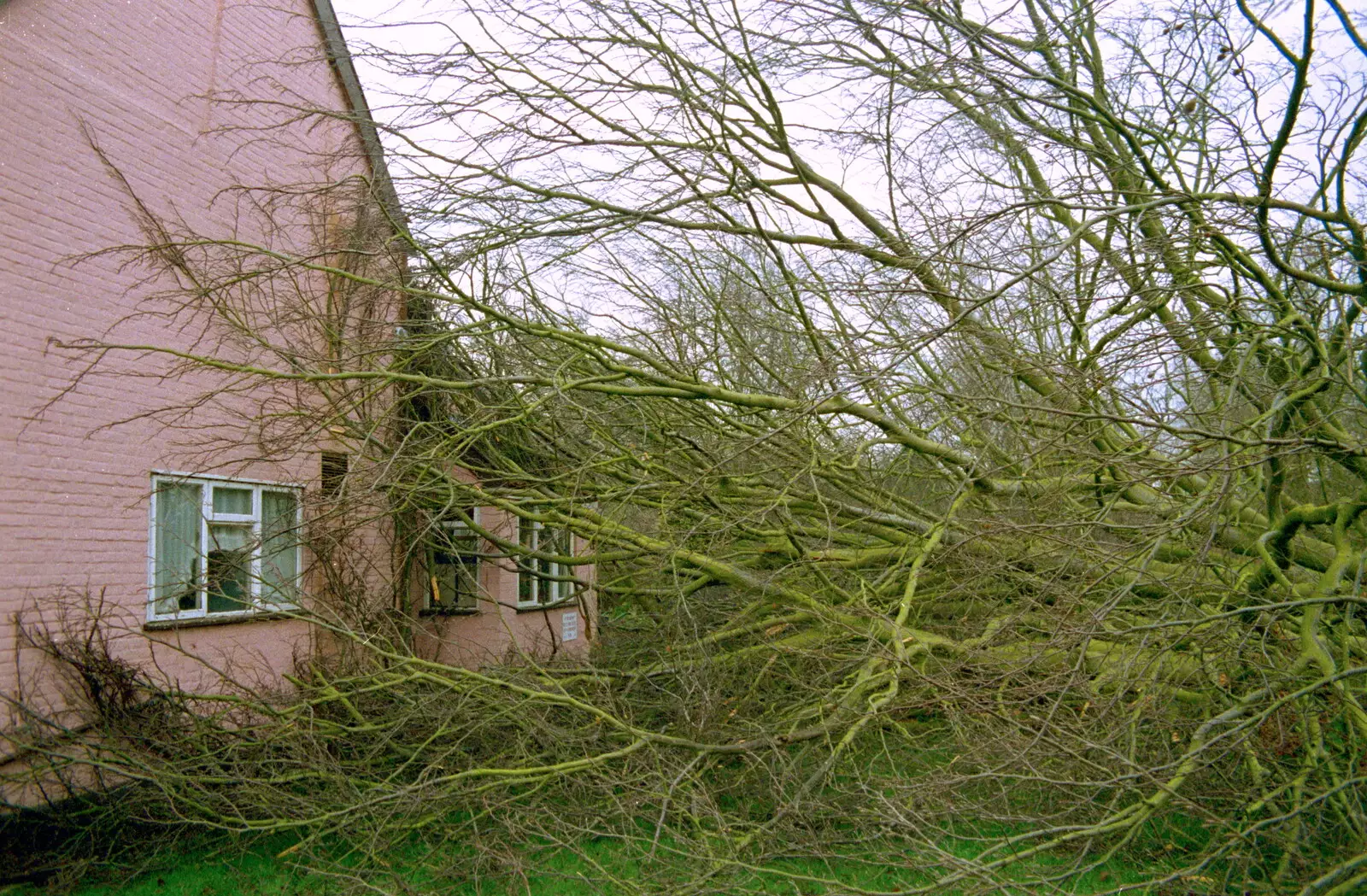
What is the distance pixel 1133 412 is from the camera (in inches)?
253

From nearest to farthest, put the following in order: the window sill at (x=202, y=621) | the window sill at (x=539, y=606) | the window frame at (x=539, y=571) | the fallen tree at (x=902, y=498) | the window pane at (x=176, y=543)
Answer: the fallen tree at (x=902, y=498) < the window sill at (x=202, y=621) < the window pane at (x=176, y=543) < the window sill at (x=539, y=606) < the window frame at (x=539, y=571)

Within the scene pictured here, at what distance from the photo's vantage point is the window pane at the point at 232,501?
9.50 metres

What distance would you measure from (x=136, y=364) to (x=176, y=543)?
1.49 metres

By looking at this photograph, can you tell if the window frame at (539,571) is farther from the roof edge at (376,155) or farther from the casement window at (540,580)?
the roof edge at (376,155)

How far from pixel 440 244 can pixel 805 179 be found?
9.57 feet

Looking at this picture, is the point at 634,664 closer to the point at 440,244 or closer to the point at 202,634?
the point at 202,634

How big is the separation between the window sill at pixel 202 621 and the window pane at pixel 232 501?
36.8 inches

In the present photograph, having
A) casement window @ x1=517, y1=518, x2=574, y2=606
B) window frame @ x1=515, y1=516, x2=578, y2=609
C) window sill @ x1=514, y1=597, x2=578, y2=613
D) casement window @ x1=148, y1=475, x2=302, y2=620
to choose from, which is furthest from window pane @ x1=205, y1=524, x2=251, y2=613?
casement window @ x1=517, y1=518, x2=574, y2=606

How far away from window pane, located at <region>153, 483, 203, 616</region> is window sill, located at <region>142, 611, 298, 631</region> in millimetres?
87

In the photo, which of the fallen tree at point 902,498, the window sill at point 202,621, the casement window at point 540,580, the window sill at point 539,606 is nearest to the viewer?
the fallen tree at point 902,498

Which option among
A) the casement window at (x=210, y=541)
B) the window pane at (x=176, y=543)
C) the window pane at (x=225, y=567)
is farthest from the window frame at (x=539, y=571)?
the window pane at (x=176, y=543)

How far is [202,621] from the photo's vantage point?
899 cm

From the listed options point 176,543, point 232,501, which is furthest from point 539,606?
point 176,543

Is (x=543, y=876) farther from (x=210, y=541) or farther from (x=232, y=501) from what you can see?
(x=232, y=501)
